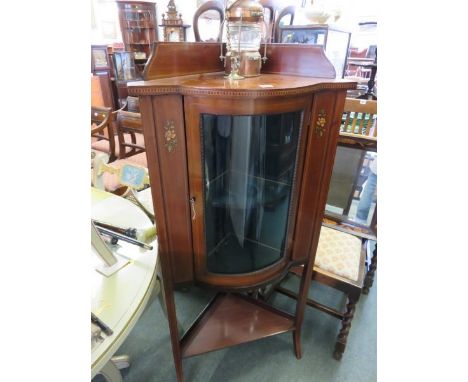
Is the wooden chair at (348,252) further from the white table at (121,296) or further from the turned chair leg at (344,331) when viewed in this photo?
the white table at (121,296)

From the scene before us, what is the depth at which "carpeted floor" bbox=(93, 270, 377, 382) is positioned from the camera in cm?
120

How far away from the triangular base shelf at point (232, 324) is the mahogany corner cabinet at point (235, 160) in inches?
1.5

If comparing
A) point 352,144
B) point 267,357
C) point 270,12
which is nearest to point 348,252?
point 352,144

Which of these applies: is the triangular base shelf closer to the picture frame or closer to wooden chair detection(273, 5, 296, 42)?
wooden chair detection(273, 5, 296, 42)

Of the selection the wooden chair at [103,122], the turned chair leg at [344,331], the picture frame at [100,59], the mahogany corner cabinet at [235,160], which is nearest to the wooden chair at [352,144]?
the mahogany corner cabinet at [235,160]

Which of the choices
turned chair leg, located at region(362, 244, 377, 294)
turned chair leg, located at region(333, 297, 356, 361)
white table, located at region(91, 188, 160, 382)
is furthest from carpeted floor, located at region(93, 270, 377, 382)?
white table, located at region(91, 188, 160, 382)

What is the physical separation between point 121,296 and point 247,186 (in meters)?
0.47

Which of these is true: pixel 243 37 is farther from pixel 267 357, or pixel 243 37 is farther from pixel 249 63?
pixel 267 357
